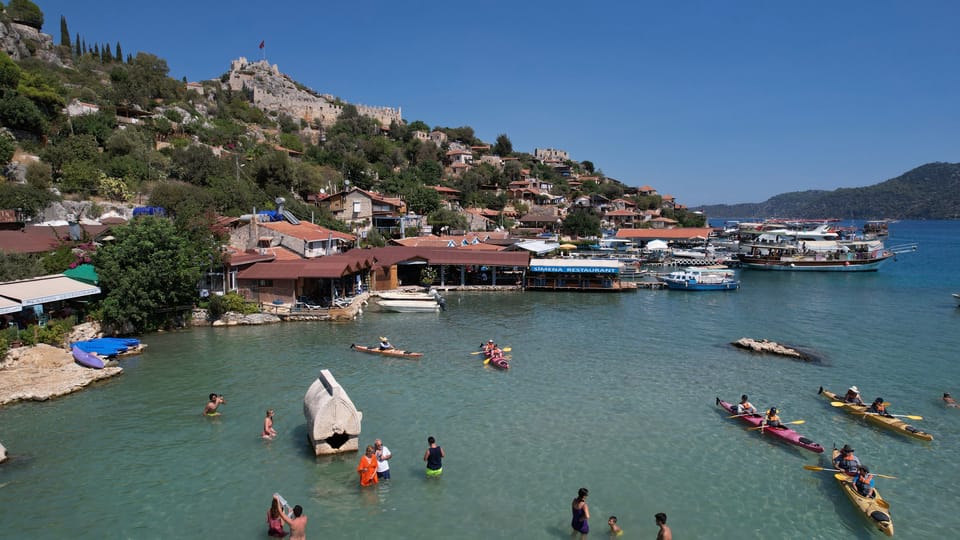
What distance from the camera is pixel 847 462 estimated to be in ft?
42.8

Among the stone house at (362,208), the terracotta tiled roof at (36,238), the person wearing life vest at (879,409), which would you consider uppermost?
the stone house at (362,208)

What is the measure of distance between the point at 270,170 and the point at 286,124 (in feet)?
141

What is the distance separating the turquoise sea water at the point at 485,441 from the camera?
37.4 ft

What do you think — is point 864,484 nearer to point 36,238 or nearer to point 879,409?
point 879,409

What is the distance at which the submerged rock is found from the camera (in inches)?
968

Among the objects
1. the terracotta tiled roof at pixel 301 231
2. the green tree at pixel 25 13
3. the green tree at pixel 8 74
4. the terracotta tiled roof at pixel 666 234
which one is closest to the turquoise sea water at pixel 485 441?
the terracotta tiled roof at pixel 301 231

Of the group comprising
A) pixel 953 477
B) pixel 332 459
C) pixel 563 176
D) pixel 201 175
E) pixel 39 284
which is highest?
pixel 563 176

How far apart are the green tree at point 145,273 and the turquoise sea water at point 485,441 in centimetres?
191

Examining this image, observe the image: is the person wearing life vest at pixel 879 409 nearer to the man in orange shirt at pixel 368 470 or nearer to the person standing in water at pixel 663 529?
the person standing in water at pixel 663 529

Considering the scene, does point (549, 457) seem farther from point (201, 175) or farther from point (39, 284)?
point (201, 175)

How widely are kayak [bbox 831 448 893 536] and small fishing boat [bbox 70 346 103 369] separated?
24.8 meters

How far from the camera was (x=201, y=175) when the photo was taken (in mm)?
54719

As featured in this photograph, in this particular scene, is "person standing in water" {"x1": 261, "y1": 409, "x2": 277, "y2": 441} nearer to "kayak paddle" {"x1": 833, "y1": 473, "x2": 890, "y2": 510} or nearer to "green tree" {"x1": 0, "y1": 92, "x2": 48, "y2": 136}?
"kayak paddle" {"x1": 833, "y1": 473, "x2": 890, "y2": 510}

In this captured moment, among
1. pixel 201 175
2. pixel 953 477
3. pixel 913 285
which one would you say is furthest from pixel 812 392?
pixel 201 175
